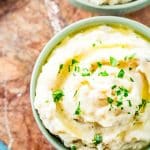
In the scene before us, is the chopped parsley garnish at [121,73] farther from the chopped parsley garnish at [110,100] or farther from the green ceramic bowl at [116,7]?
the green ceramic bowl at [116,7]

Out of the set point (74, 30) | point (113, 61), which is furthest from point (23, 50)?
point (113, 61)

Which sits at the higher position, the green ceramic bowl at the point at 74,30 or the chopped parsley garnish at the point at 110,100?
the green ceramic bowl at the point at 74,30

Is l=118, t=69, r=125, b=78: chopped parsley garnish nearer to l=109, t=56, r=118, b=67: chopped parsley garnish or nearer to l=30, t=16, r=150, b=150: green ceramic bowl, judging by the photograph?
l=109, t=56, r=118, b=67: chopped parsley garnish

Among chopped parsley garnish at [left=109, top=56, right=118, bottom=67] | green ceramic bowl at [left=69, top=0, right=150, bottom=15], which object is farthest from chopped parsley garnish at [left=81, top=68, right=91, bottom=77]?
green ceramic bowl at [left=69, top=0, right=150, bottom=15]

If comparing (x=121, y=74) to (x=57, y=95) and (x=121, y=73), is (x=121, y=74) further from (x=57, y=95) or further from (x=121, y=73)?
(x=57, y=95)

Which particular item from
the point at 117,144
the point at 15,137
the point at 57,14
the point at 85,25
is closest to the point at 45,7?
the point at 57,14

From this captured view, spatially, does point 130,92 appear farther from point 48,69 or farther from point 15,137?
point 15,137

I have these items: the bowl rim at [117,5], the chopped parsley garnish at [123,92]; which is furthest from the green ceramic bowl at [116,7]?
the chopped parsley garnish at [123,92]

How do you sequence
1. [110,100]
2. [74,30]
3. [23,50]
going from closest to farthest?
[110,100], [74,30], [23,50]
